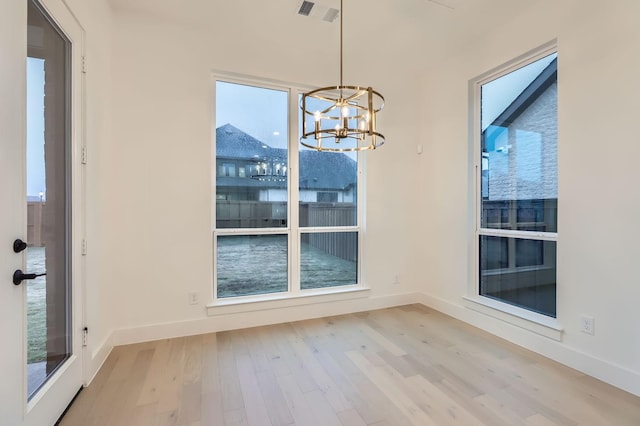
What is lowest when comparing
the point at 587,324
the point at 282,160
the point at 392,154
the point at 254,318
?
the point at 254,318

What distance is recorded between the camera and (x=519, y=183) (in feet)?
10.1

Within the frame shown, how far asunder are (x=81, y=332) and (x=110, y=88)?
84.8 inches

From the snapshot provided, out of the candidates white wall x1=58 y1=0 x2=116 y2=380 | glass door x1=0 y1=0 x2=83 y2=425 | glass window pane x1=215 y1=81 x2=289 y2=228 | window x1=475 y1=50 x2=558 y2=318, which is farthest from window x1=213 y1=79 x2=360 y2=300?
window x1=475 y1=50 x2=558 y2=318

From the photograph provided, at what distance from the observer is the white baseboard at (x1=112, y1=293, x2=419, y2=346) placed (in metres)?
2.99

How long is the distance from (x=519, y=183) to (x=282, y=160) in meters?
2.57

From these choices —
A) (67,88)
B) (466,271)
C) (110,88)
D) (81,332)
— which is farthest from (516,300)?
(110,88)

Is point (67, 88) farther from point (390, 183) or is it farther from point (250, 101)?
point (390, 183)

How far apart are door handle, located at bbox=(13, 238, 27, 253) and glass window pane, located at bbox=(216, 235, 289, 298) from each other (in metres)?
1.95

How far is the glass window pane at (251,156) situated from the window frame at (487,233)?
222 centimetres

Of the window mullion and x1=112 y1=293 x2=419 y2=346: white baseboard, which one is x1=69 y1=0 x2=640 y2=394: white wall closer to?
x1=112 y1=293 x2=419 y2=346: white baseboard

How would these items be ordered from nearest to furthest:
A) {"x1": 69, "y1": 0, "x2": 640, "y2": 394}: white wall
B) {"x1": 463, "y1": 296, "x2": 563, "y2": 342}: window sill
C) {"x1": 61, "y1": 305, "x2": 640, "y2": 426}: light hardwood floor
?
{"x1": 61, "y1": 305, "x2": 640, "y2": 426}: light hardwood floor, {"x1": 69, "y1": 0, "x2": 640, "y2": 394}: white wall, {"x1": 463, "y1": 296, "x2": 563, "y2": 342}: window sill

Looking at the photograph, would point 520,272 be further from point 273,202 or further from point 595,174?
point 273,202

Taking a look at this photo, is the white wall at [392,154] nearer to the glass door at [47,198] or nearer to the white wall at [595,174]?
the white wall at [595,174]

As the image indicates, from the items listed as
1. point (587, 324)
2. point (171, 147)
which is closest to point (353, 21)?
point (171, 147)
